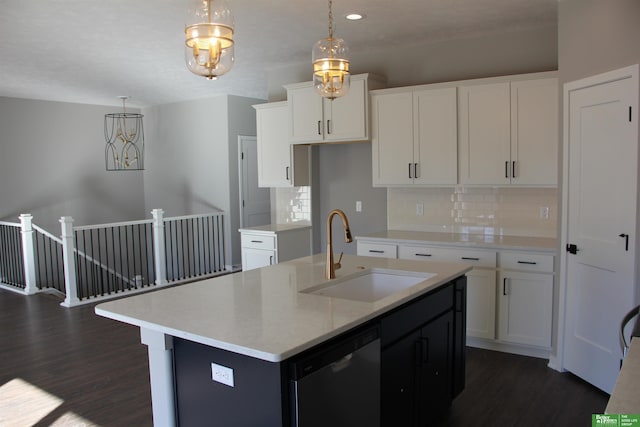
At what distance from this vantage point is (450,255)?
4.39 meters

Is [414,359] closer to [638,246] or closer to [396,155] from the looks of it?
[638,246]

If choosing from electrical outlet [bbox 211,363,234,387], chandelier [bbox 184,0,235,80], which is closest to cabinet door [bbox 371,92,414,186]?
chandelier [bbox 184,0,235,80]

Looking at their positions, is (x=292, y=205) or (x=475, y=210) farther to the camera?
(x=292, y=205)

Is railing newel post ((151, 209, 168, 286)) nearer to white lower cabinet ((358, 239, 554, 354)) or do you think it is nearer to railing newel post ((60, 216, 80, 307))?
railing newel post ((60, 216, 80, 307))

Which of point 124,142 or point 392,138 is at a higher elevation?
point 124,142

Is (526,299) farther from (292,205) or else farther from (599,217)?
(292,205)

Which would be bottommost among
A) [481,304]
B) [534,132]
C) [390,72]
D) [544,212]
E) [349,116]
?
[481,304]

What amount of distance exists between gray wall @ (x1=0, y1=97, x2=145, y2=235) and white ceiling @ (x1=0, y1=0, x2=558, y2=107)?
4.00 ft

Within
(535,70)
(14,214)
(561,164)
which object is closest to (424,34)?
(535,70)

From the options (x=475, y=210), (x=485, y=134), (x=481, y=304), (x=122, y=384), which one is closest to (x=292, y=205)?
(x=475, y=210)

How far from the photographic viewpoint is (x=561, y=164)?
3.77m

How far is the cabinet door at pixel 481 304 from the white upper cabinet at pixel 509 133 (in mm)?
809

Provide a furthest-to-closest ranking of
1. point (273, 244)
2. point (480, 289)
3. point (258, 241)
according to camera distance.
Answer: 1. point (258, 241)
2. point (273, 244)
3. point (480, 289)

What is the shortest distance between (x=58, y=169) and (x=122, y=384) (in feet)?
17.5
